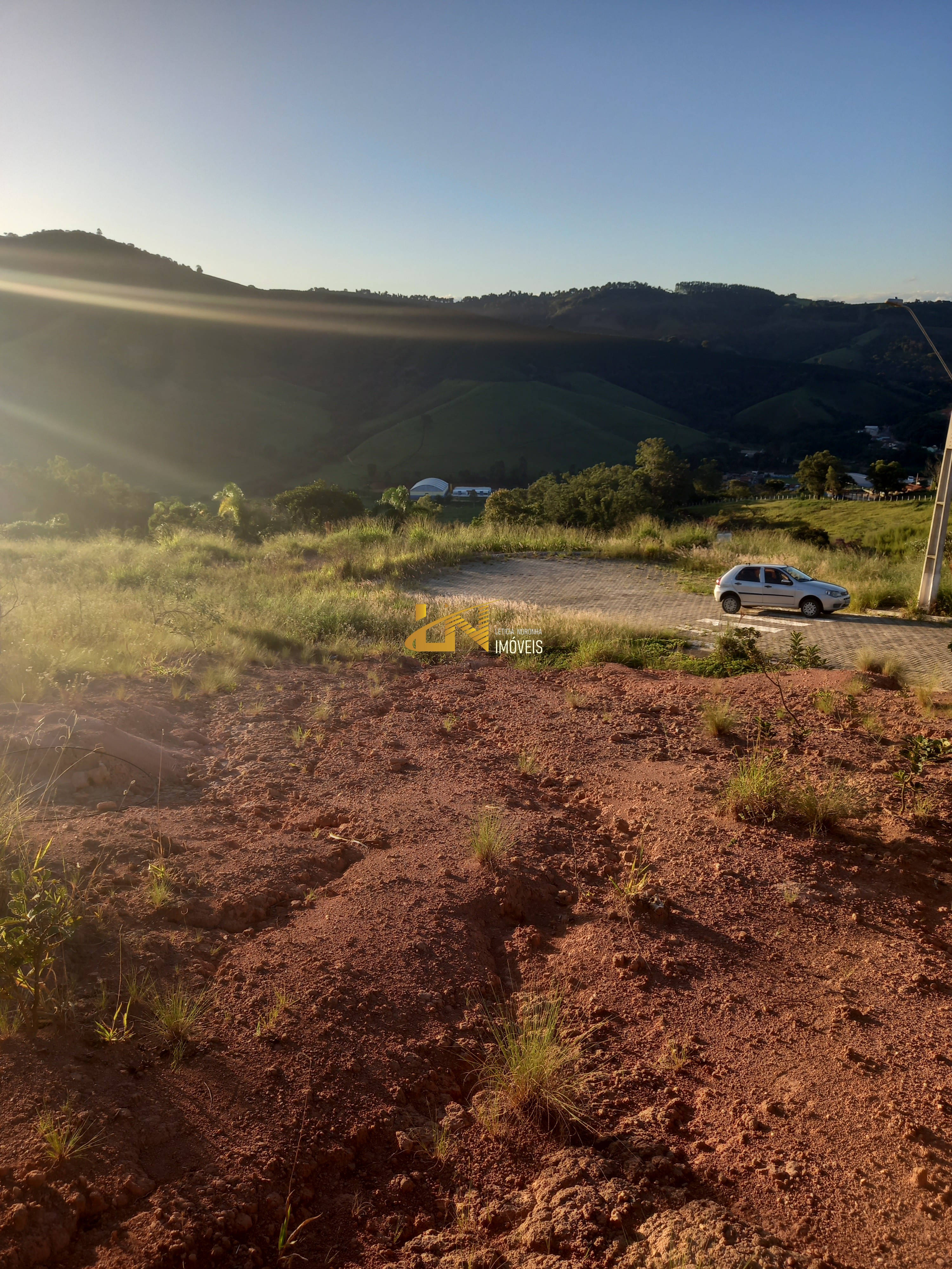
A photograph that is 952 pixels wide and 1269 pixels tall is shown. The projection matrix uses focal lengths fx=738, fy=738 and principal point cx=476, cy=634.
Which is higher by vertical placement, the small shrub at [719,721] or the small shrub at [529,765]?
the small shrub at [719,721]

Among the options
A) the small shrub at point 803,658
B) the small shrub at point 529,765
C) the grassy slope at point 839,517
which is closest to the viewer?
the small shrub at point 529,765

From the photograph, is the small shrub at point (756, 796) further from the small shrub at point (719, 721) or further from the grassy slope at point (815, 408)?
the grassy slope at point (815, 408)

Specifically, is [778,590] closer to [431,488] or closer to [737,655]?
[737,655]

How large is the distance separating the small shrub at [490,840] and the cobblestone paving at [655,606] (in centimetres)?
684

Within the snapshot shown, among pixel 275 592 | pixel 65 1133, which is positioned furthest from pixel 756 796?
pixel 275 592

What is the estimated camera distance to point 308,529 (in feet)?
84.8

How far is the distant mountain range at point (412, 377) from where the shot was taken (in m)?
90.2

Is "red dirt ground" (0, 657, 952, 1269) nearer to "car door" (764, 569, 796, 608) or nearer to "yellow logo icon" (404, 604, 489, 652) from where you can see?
"yellow logo icon" (404, 604, 489, 652)

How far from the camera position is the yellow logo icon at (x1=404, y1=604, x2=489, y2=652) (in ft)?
35.1

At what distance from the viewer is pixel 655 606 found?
1473 centimetres

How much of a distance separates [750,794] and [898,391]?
145 metres
